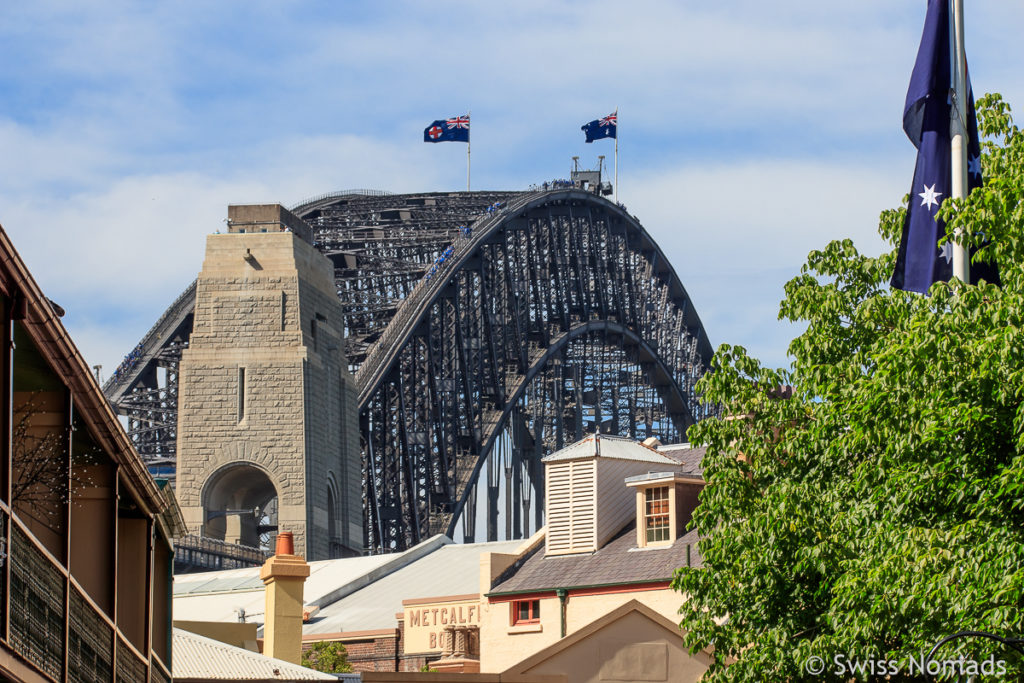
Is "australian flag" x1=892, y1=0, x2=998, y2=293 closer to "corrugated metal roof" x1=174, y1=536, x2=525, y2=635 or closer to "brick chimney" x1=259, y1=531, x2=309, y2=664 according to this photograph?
"brick chimney" x1=259, y1=531, x2=309, y2=664

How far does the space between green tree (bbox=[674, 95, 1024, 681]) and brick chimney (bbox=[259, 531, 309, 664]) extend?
9.58 m

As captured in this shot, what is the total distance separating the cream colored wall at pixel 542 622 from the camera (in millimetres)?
42156

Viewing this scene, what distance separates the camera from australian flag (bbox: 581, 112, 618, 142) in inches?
5945

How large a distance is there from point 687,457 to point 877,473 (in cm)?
2299

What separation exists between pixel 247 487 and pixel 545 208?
5521cm

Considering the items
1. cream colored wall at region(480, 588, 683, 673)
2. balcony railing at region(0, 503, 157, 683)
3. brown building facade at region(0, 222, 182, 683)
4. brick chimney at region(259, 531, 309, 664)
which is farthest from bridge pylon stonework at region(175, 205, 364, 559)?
balcony railing at region(0, 503, 157, 683)

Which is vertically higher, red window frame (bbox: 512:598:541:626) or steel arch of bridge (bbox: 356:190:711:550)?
steel arch of bridge (bbox: 356:190:711:550)

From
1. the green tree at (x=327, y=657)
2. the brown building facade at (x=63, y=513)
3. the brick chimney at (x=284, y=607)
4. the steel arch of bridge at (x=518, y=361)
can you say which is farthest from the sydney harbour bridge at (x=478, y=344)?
the brown building facade at (x=63, y=513)

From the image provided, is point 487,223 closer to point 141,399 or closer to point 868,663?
point 141,399

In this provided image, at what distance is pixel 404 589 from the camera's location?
219ft

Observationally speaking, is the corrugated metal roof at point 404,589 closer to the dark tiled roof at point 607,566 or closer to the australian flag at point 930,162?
the dark tiled roof at point 607,566

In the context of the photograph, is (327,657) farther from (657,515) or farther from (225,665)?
(225,665)

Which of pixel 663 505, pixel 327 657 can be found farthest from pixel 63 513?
pixel 327 657

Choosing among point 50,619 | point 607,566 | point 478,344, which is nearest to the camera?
point 50,619
